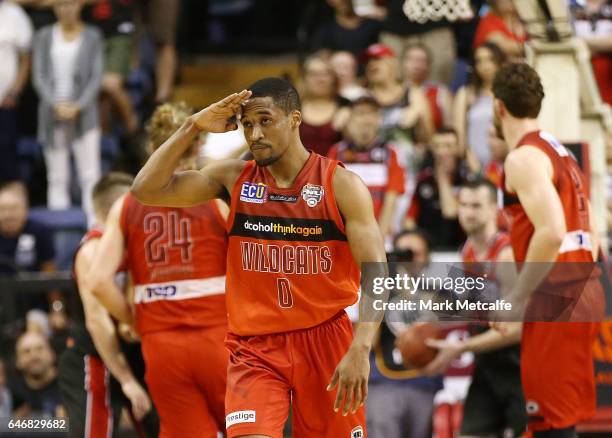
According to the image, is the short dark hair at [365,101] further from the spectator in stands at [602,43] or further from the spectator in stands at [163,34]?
the spectator in stands at [163,34]

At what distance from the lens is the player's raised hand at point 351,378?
5598 millimetres

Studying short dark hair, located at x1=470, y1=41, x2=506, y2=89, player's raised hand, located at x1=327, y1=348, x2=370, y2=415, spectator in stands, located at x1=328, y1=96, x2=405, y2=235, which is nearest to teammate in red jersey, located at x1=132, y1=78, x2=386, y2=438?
player's raised hand, located at x1=327, y1=348, x2=370, y2=415

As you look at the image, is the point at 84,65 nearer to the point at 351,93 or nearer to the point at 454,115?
the point at 351,93

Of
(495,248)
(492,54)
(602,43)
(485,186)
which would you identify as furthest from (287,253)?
(602,43)

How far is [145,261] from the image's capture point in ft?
23.0

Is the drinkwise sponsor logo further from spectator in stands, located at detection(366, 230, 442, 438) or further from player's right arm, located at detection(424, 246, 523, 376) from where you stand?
spectator in stands, located at detection(366, 230, 442, 438)

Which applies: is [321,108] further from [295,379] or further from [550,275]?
[295,379]

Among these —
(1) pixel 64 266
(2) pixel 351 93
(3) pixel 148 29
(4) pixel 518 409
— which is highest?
(3) pixel 148 29

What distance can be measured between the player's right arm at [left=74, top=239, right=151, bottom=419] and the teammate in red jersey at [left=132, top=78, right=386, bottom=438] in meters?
1.47

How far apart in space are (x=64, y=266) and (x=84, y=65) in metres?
2.38

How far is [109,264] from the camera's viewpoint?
7016 mm

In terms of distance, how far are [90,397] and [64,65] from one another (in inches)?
243

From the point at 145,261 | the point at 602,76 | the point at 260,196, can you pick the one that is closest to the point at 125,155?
the point at 602,76

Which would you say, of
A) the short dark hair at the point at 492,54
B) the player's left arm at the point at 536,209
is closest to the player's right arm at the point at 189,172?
the player's left arm at the point at 536,209
